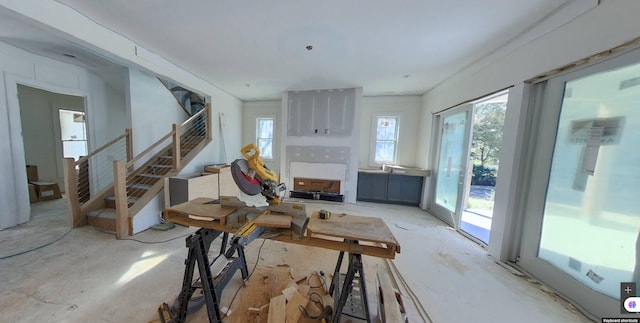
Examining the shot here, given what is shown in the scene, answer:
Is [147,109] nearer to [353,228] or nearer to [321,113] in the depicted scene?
[321,113]

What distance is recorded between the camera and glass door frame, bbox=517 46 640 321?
5.09 ft

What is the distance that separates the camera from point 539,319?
57.3 inches

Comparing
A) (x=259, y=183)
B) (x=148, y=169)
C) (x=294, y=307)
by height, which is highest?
(x=259, y=183)

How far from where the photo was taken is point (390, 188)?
4.32m

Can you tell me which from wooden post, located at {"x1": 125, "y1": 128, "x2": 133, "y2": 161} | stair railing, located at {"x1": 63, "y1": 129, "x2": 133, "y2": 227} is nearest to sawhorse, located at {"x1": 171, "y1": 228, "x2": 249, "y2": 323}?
stair railing, located at {"x1": 63, "y1": 129, "x2": 133, "y2": 227}

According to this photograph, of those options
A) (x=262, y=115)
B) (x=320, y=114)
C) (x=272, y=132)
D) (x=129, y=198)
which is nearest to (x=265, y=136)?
(x=272, y=132)

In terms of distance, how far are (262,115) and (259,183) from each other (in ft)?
14.5

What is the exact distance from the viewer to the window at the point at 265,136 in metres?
5.41

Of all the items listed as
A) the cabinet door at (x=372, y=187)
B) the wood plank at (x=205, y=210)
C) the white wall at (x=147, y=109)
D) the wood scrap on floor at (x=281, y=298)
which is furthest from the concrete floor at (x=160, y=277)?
the white wall at (x=147, y=109)

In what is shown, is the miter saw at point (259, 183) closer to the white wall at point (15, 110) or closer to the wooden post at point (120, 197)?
the wooden post at point (120, 197)

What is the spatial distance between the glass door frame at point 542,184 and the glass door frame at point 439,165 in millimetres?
883

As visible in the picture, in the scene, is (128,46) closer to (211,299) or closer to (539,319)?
(211,299)

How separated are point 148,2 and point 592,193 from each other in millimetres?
4383

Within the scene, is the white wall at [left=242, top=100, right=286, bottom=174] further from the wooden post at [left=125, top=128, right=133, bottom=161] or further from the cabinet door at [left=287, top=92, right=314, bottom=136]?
the wooden post at [left=125, top=128, right=133, bottom=161]
